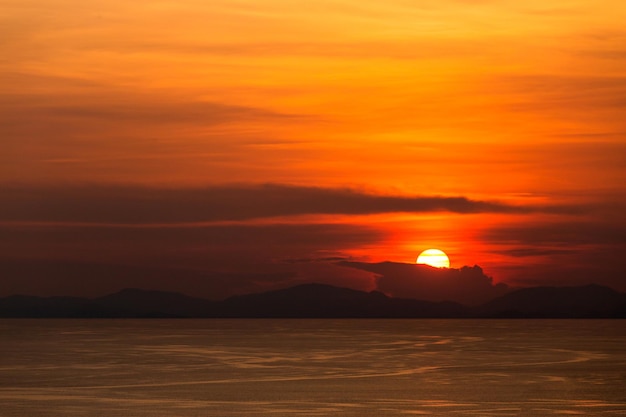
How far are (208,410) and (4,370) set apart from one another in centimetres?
2461

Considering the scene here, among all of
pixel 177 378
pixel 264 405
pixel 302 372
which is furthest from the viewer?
pixel 302 372

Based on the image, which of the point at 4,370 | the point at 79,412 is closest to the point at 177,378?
the point at 4,370

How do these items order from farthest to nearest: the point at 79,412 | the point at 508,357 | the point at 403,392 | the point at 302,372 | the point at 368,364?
the point at 508,357 < the point at 368,364 < the point at 302,372 < the point at 403,392 < the point at 79,412

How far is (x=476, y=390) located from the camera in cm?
4569

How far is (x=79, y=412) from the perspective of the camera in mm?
37094

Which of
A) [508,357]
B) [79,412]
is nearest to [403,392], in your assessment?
[79,412]

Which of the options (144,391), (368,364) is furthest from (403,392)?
(368,364)

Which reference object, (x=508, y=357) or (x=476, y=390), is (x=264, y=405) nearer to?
(x=476, y=390)

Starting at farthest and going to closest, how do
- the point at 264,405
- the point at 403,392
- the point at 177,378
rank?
the point at 177,378 → the point at 403,392 → the point at 264,405

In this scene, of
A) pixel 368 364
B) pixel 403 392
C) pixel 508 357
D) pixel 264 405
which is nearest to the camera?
pixel 264 405

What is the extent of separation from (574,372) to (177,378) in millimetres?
19814

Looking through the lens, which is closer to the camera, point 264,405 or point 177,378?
point 264,405

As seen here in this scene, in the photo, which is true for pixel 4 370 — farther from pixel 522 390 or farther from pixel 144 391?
pixel 522 390

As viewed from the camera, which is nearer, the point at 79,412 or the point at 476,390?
the point at 79,412
